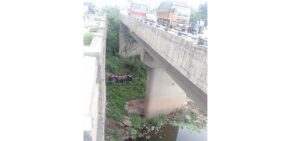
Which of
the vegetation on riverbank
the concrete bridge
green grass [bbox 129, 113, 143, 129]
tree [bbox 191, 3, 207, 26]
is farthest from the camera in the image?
green grass [bbox 129, 113, 143, 129]

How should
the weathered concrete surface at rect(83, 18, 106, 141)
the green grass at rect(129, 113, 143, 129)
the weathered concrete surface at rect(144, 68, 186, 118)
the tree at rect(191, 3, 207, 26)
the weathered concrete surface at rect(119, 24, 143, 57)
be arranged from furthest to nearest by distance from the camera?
the weathered concrete surface at rect(144, 68, 186, 118)
the weathered concrete surface at rect(119, 24, 143, 57)
the green grass at rect(129, 113, 143, 129)
the weathered concrete surface at rect(83, 18, 106, 141)
the tree at rect(191, 3, 207, 26)

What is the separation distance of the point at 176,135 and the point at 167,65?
250 cm

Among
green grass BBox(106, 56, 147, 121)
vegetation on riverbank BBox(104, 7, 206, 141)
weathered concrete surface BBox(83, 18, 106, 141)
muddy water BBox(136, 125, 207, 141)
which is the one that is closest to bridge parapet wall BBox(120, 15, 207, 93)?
weathered concrete surface BBox(83, 18, 106, 141)

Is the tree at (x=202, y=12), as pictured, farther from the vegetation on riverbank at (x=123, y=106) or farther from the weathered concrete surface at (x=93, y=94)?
the vegetation on riverbank at (x=123, y=106)

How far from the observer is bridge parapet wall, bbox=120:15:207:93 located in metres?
2.04

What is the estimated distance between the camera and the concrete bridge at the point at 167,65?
2193mm

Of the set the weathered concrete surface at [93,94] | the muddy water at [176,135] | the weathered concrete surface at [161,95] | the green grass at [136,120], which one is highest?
the weathered concrete surface at [93,94]

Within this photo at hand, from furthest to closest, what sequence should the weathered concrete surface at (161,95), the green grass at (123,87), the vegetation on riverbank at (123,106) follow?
the weathered concrete surface at (161,95) < the green grass at (123,87) < the vegetation on riverbank at (123,106)

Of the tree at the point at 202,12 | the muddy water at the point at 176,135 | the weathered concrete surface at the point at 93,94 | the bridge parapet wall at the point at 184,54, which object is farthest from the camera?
the muddy water at the point at 176,135

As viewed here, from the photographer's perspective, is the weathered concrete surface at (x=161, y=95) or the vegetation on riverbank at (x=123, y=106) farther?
the weathered concrete surface at (x=161, y=95)

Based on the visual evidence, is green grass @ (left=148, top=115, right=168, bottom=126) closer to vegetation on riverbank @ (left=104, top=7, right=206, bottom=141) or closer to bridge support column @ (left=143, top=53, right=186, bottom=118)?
vegetation on riverbank @ (left=104, top=7, right=206, bottom=141)

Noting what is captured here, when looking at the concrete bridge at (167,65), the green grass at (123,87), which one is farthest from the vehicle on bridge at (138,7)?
the green grass at (123,87)
